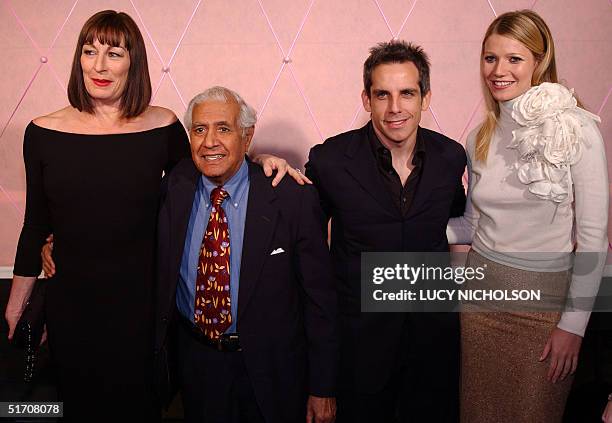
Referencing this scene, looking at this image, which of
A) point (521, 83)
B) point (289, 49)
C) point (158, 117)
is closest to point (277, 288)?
point (158, 117)

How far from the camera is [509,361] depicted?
1.78 metres

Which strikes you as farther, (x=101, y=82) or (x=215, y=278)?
(x=101, y=82)

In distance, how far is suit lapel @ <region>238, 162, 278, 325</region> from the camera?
5.10ft

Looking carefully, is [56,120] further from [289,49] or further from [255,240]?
[289,49]

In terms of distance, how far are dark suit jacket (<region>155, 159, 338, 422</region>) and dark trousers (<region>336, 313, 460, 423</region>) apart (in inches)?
8.7

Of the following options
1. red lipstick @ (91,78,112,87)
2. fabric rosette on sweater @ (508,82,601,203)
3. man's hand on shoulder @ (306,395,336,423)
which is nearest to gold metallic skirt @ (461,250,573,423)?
fabric rosette on sweater @ (508,82,601,203)

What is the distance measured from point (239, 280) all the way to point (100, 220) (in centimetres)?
55

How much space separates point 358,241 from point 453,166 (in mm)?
421

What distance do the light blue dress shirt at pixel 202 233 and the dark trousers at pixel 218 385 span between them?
84 mm

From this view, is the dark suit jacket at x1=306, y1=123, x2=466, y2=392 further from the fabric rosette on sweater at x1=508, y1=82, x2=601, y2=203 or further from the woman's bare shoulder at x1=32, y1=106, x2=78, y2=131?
the woman's bare shoulder at x1=32, y1=106, x2=78, y2=131

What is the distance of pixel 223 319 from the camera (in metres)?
1.58

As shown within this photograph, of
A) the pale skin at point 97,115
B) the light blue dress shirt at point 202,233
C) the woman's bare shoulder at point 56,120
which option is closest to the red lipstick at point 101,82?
the pale skin at point 97,115

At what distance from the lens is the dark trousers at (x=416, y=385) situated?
1777 millimetres

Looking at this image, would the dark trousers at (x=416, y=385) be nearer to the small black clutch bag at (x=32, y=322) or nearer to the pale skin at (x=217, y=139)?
the pale skin at (x=217, y=139)
